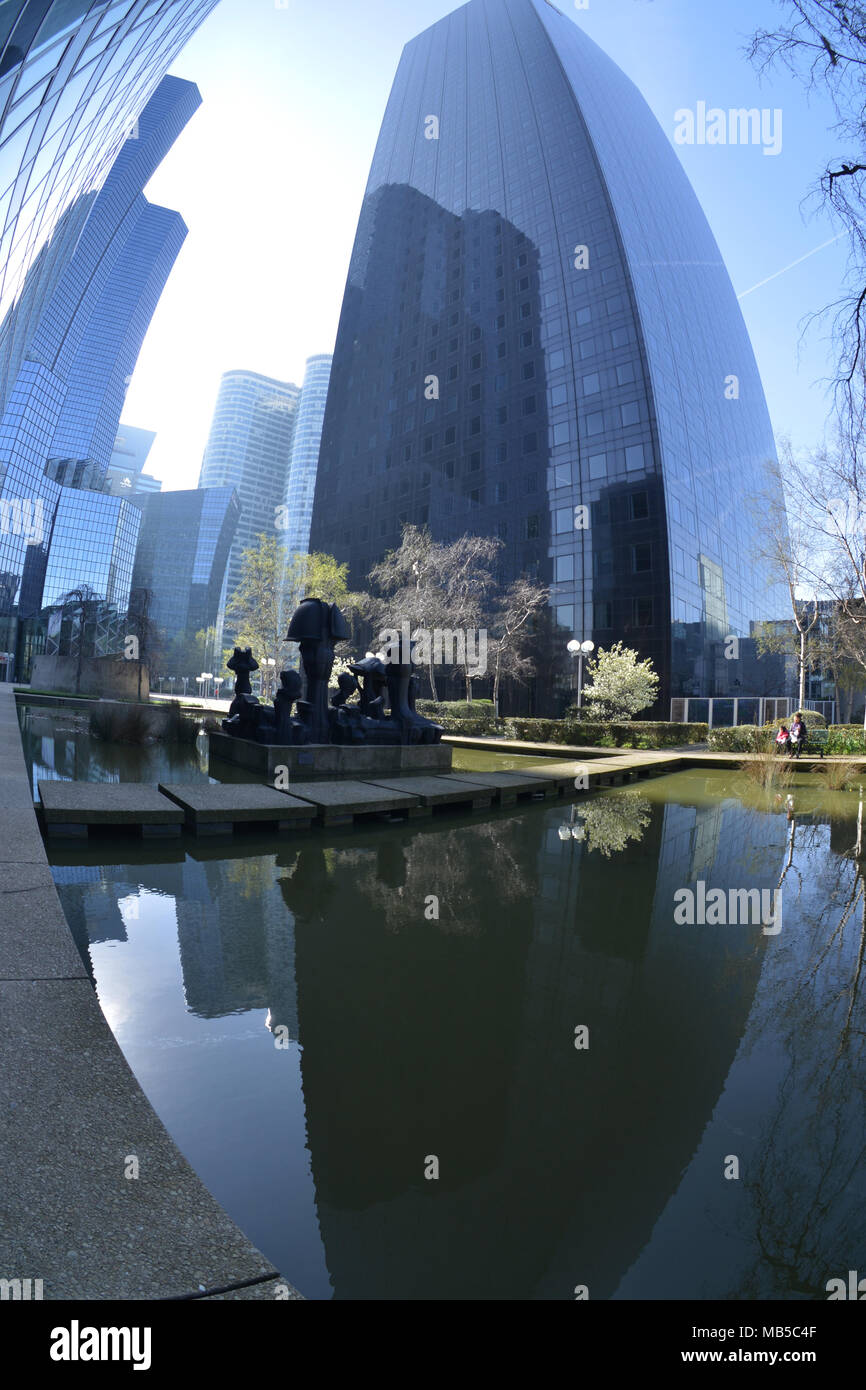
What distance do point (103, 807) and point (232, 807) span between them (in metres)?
1.45

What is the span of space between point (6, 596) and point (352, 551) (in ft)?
154

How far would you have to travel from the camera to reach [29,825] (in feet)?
21.5

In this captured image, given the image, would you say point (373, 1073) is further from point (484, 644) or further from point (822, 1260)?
point (484, 644)

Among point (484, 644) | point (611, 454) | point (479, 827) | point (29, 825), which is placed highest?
point (611, 454)

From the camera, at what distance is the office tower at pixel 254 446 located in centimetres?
17375

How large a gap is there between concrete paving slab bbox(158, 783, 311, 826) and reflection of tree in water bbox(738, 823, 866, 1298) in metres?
5.83

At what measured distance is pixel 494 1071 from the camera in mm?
3240

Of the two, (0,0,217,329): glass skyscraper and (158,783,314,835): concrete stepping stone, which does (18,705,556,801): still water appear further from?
(0,0,217,329): glass skyscraper

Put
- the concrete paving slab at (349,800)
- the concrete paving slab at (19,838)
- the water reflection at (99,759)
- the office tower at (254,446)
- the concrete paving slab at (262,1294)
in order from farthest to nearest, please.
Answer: the office tower at (254,446) < the water reflection at (99,759) < the concrete paving slab at (349,800) < the concrete paving slab at (19,838) < the concrete paving slab at (262,1294)

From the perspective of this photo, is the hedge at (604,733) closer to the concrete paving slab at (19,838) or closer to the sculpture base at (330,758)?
the sculpture base at (330,758)

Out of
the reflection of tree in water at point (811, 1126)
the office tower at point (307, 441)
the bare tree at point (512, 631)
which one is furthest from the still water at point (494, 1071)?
the office tower at point (307, 441)

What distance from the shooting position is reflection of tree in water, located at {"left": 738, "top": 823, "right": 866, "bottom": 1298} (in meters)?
2.23

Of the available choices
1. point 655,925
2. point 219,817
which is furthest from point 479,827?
point 655,925
